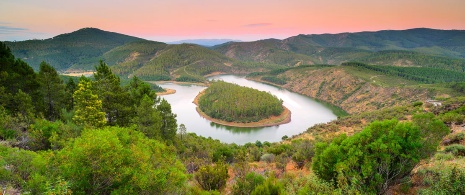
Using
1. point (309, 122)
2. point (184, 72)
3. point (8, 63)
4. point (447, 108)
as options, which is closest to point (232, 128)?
point (309, 122)

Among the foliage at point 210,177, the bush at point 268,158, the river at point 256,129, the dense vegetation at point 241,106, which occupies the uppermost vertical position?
the foliage at point 210,177

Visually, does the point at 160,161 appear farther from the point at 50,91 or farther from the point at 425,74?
the point at 425,74

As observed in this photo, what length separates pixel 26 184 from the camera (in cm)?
878

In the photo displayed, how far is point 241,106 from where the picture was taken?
87062 mm

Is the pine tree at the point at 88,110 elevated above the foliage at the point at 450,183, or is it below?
above

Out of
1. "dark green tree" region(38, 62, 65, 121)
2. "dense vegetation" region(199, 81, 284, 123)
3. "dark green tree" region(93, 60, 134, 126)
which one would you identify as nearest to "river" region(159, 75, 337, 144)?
"dense vegetation" region(199, 81, 284, 123)

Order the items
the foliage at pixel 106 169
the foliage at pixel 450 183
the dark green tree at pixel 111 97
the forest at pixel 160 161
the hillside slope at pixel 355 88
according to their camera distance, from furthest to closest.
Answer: the hillside slope at pixel 355 88, the dark green tree at pixel 111 97, the foliage at pixel 450 183, the forest at pixel 160 161, the foliage at pixel 106 169

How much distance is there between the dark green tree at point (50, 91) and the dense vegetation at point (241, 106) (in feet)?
191

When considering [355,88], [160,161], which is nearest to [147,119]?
[160,161]

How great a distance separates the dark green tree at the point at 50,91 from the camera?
2561cm

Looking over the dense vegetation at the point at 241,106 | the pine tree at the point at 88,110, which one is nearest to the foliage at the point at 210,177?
the pine tree at the point at 88,110

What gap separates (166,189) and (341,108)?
10506 centimetres

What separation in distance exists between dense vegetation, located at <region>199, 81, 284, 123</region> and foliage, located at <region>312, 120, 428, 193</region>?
68649 millimetres

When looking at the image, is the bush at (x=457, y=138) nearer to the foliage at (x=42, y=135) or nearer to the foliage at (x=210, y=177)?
the foliage at (x=210, y=177)
